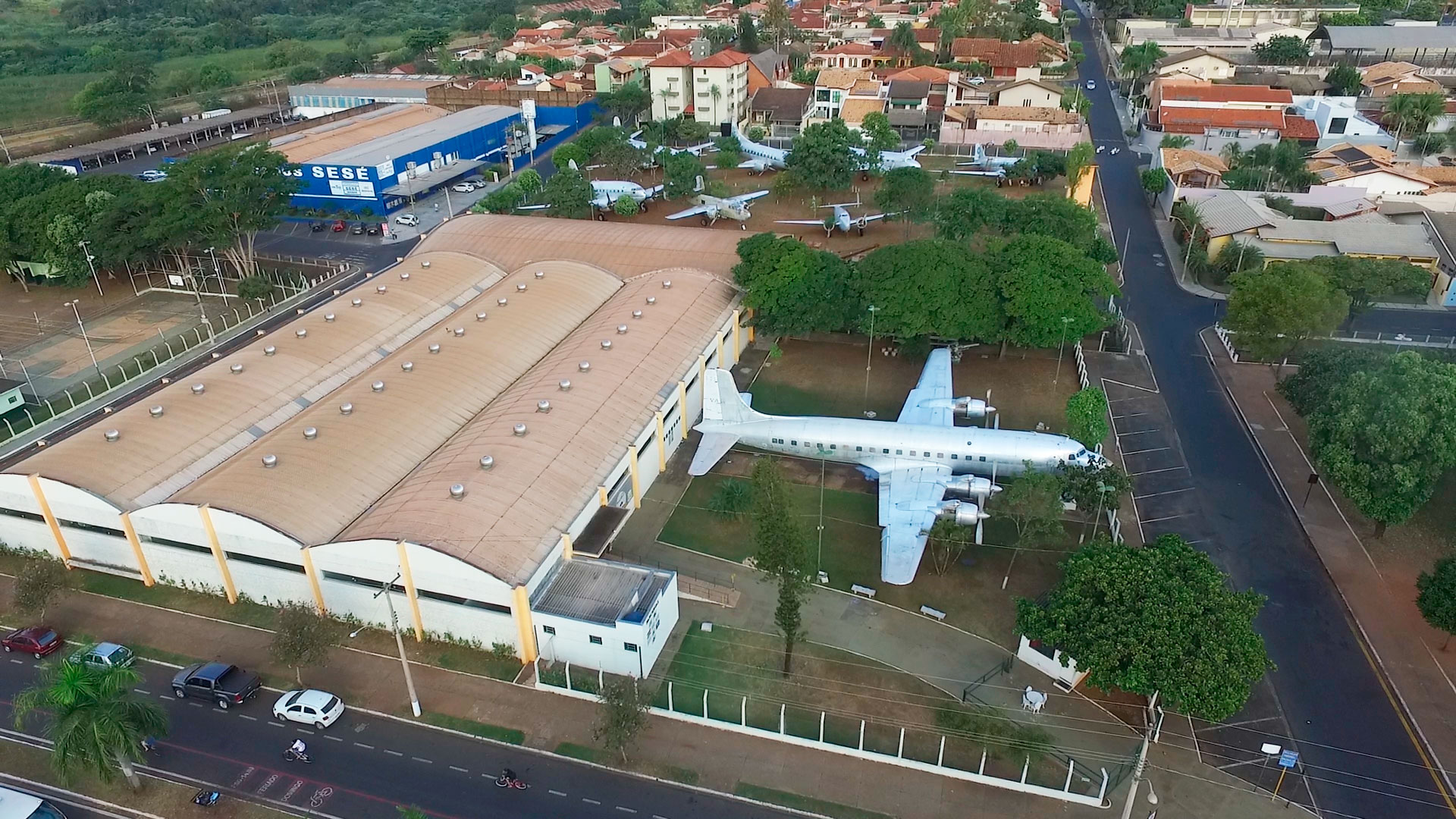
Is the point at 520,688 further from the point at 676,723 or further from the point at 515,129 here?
the point at 515,129

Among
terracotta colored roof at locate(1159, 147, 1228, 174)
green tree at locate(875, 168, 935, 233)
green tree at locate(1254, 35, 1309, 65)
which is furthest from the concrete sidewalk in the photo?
green tree at locate(1254, 35, 1309, 65)

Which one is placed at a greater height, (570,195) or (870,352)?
(570,195)

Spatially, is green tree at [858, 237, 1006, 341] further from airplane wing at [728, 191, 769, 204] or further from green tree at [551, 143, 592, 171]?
green tree at [551, 143, 592, 171]

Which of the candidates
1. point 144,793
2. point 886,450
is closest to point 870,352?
point 886,450

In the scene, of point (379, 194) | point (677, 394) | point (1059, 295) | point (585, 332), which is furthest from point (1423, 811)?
→ point (379, 194)

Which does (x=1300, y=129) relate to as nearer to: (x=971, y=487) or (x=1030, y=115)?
(x=1030, y=115)

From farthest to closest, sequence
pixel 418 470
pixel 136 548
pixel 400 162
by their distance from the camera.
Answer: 1. pixel 400 162
2. pixel 418 470
3. pixel 136 548

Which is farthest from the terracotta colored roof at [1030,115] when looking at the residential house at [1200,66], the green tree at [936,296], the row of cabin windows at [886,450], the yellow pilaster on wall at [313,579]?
the yellow pilaster on wall at [313,579]
